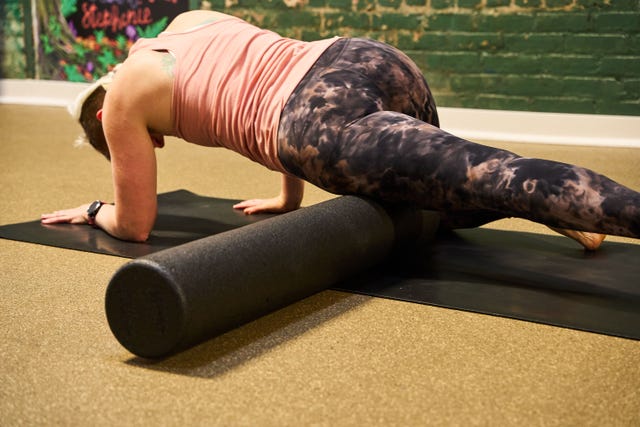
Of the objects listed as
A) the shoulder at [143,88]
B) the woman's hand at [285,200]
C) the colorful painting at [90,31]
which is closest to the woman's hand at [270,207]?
the woman's hand at [285,200]

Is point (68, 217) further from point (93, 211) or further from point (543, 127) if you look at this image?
point (543, 127)

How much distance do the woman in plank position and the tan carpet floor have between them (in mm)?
213

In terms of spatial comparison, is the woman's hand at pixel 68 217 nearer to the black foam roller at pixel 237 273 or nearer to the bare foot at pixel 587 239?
the black foam roller at pixel 237 273

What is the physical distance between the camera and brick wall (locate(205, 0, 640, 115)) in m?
3.42

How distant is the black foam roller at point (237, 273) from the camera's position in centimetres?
107

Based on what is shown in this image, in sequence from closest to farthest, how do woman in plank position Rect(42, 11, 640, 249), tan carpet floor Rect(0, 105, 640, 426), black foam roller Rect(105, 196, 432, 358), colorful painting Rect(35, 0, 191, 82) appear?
tan carpet floor Rect(0, 105, 640, 426) < black foam roller Rect(105, 196, 432, 358) < woman in plank position Rect(42, 11, 640, 249) < colorful painting Rect(35, 0, 191, 82)

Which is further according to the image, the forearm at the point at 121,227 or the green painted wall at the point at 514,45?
the green painted wall at the point at 514,45

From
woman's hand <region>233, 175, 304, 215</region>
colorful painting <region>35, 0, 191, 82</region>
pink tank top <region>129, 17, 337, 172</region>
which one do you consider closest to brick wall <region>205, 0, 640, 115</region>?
colorful painting <region>35, 0, 191, 82</region>

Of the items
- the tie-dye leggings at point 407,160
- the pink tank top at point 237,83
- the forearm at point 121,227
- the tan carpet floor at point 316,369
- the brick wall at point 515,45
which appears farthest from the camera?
the brick wall at point 515,45

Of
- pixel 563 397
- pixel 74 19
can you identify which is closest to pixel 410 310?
pixel 563 397

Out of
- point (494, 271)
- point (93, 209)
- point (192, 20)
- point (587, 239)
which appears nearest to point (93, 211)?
point (93, 209)

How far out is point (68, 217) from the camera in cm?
192

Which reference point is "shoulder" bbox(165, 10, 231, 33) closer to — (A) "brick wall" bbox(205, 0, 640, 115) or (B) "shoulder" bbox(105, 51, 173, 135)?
(B) "shoulder" bbox(105, 51, 173, 135)

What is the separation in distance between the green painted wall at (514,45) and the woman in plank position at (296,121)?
1.97m
